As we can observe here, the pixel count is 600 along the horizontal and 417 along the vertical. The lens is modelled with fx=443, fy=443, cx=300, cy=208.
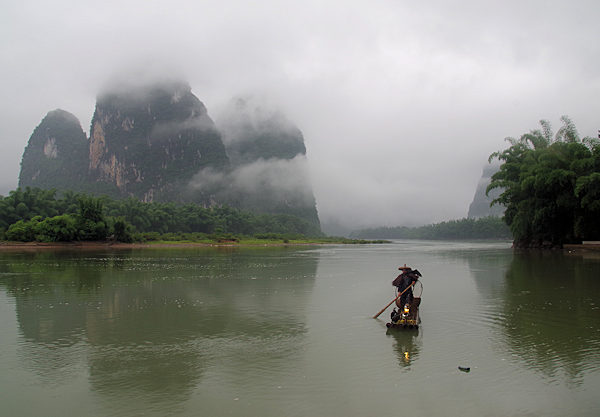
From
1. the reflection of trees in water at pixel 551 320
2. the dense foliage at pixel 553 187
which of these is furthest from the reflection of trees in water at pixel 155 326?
the dense foliage at pixel 553 187

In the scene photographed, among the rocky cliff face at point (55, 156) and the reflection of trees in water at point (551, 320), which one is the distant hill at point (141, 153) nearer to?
the rocky cliff face at point (55, 156)

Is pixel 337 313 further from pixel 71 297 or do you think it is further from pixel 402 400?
pixel 71 297

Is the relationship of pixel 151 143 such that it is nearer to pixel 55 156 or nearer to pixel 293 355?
pixel 55 156

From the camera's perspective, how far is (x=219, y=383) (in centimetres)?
723

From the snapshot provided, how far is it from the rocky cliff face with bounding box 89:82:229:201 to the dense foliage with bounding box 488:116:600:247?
129 metres

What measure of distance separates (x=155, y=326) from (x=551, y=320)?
34.4 ft

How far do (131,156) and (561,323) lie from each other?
176046 mm

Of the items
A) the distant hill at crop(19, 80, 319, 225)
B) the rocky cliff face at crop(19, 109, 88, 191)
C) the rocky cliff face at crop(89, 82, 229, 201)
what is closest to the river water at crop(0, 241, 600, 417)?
the distant hill at crop(19, 80, 319, 225)

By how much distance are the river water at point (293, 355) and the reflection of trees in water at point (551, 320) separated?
56 mm

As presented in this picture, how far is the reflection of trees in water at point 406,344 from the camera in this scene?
8508 millimetres

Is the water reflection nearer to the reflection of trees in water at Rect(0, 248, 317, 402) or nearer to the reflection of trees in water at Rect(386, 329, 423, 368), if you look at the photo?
the reflection of trees in water at Rect(386, 329, 423, 368)

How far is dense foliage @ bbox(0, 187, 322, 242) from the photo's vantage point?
65188 millimetres

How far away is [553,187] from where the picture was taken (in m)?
47.0

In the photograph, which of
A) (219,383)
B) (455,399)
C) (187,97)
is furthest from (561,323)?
(187,97)
